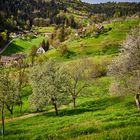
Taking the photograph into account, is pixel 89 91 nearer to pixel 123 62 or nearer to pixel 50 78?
pixel 50 78

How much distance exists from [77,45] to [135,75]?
13399 cm

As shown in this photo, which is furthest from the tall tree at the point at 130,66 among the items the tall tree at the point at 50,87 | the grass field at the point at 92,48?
the grass field at the point at 92,48

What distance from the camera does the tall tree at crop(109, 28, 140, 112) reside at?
42.6 m

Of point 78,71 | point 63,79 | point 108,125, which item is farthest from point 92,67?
Answer: point 108,125

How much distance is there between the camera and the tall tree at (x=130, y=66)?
42.6 metres

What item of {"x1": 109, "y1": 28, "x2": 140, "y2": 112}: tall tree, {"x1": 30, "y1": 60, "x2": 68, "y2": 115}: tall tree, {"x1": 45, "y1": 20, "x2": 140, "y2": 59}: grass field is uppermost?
{"x1": 109, "y1": 28, "x2": 140, "y2": 112}: tall tree

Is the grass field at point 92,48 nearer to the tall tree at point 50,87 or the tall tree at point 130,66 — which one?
the tall tree at point 50,87

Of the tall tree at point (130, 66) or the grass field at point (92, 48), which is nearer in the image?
the tall tree at point (130, 66)

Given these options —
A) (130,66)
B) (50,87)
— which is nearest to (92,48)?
(50,87)

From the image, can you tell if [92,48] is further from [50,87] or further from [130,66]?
[130,66]

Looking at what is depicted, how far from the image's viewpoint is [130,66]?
43438 mm

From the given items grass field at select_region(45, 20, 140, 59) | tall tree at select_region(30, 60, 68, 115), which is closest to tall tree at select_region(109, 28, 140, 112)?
tall tree at select_region(30, 60, 68, 115)

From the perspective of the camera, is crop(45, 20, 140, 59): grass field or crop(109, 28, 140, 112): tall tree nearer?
crop(109, 28, 140, 112): tall tree

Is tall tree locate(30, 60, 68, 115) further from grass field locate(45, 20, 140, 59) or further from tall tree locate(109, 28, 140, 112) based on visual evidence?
grass field locate(45, 20, 140, 59)
